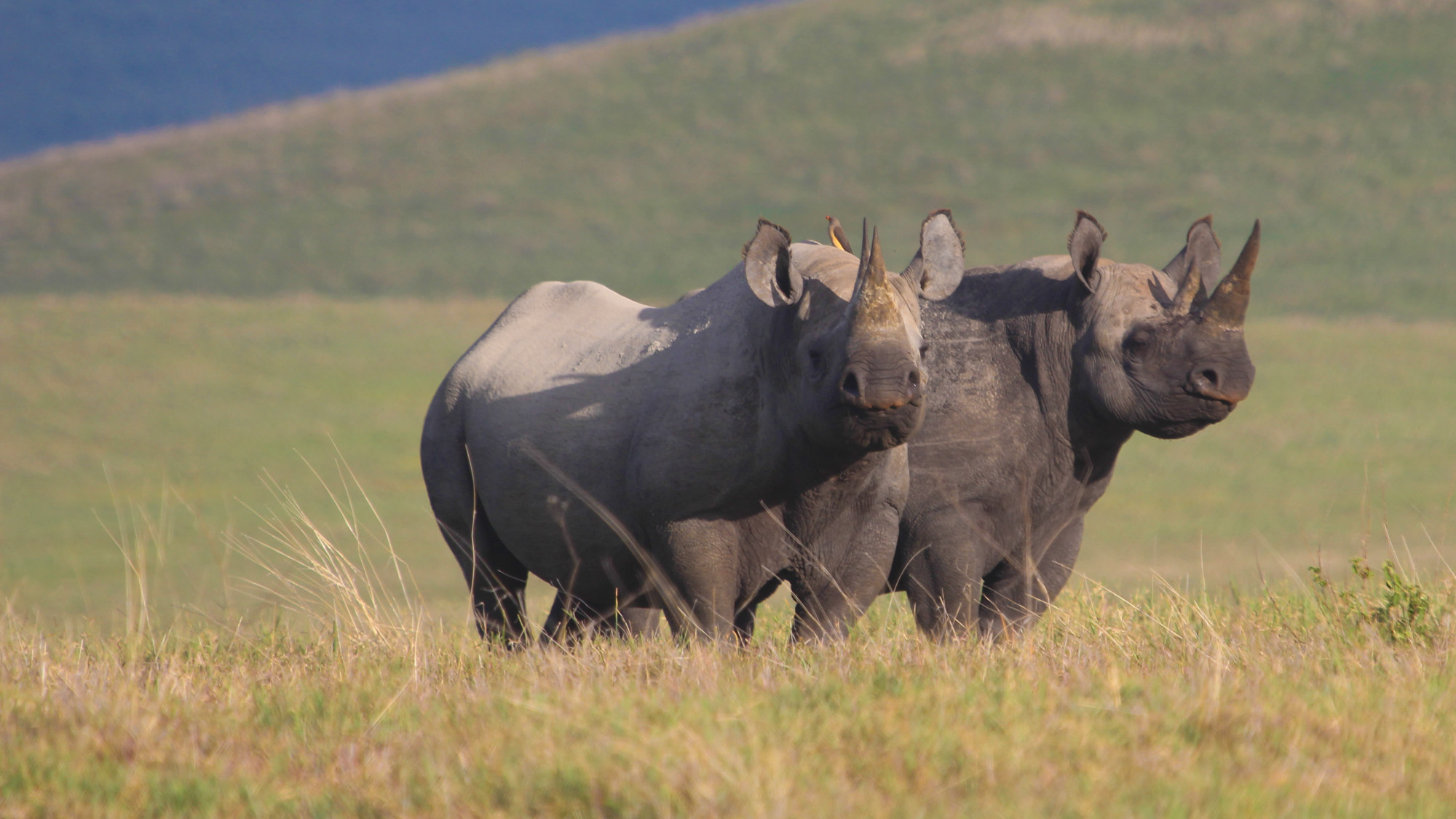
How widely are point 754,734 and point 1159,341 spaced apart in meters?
3.24

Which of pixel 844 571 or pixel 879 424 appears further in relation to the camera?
pixel 844 571

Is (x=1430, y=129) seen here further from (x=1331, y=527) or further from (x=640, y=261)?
(x=1331, y=527)

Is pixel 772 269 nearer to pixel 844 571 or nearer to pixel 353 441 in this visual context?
pixel 844 571

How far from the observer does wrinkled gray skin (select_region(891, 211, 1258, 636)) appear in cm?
644

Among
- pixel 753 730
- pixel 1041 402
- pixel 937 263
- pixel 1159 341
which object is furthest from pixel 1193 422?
pixel 753 730

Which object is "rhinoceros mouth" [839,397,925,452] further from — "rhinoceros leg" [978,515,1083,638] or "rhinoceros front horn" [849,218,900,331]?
"rhinoceros leg" [978,515,1083,638]

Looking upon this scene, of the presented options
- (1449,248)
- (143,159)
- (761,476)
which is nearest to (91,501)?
(761,476)

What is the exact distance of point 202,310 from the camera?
3266cm

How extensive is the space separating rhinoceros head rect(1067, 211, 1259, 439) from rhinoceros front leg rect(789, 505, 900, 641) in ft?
3.91

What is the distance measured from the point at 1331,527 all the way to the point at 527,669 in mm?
17369

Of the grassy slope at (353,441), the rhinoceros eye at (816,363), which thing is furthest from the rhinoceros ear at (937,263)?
the grassy slope at (353,441)

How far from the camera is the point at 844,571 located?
5.93 m

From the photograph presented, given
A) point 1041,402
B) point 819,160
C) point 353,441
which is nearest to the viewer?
point 1041,402

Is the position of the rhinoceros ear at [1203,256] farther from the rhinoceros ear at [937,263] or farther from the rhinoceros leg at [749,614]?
the rhinoceros leg at [749,614]
